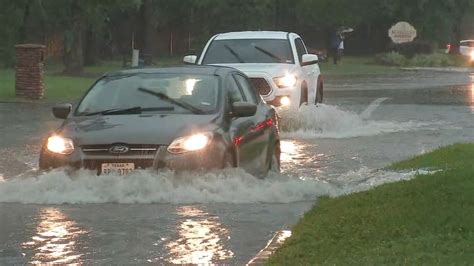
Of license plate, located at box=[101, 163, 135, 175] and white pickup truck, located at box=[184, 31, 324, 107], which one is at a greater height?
white pickup truck, located at box=[184, 31, 324, 107]

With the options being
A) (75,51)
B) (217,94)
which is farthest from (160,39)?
(217,94)

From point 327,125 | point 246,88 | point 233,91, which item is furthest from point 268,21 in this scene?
point 233,91

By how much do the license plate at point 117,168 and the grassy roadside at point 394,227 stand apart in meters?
1.94

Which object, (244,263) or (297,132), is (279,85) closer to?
(297,132)

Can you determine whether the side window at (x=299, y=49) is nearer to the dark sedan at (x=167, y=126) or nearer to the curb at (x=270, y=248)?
the dark sedan at (x=167, y=126)

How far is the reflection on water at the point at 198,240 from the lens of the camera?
7.91m

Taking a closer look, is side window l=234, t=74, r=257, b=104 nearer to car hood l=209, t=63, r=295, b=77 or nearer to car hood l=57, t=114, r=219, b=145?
car hood l=57, t=114, r=219, b=145

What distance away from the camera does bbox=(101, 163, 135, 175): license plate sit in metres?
10.4

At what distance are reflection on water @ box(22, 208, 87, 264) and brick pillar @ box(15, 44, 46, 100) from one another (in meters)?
16.1

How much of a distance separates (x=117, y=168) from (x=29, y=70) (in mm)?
15774

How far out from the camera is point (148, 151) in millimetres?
10375

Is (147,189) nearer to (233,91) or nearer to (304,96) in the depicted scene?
(233,91)

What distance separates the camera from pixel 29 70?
2559cm

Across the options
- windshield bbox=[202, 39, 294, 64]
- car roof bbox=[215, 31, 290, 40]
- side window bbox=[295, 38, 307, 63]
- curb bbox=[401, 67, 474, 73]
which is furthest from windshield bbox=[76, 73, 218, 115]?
curb bbox=[401, 67, 474, 73]
